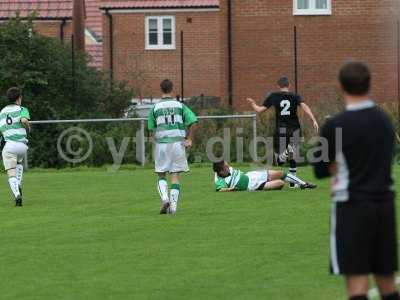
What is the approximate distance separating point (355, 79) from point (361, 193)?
2.39 ft

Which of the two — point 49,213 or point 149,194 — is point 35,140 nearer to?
point 149,194

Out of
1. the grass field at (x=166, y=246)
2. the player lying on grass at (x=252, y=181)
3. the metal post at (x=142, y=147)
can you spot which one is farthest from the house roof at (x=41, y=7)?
the player lying on grass at (x=252, y=181)

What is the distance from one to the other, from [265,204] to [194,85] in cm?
3463

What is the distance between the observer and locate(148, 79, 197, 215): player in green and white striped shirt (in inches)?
714

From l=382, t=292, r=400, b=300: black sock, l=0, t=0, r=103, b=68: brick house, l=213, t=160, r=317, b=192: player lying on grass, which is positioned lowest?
l=213, t=160, r=317, b=192: player lying on grass

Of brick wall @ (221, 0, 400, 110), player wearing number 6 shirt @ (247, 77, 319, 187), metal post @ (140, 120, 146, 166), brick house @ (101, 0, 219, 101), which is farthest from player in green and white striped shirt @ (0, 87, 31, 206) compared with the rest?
brick house @ (101, 0, 219, 101)

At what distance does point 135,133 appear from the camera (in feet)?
106

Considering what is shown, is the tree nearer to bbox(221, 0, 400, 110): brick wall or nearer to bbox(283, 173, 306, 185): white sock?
bbox(221, 0, 400, 110): brick wall

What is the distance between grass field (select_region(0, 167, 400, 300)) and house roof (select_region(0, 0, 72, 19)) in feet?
98.9

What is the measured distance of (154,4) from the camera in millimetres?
54719

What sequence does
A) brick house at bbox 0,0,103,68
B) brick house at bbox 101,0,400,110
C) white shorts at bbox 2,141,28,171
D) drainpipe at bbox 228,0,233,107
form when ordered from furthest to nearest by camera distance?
brick house at bbox 0,0,103,68, drainpipe at bbox 228,0,233,107, brick house at bbox 101,0,400,110, white shorts at bbox 2,141,28,171

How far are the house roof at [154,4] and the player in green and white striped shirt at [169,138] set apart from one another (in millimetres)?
36158

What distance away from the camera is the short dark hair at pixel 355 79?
8211mm

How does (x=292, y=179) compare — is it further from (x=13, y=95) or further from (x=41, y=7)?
(x=41, y=7)
